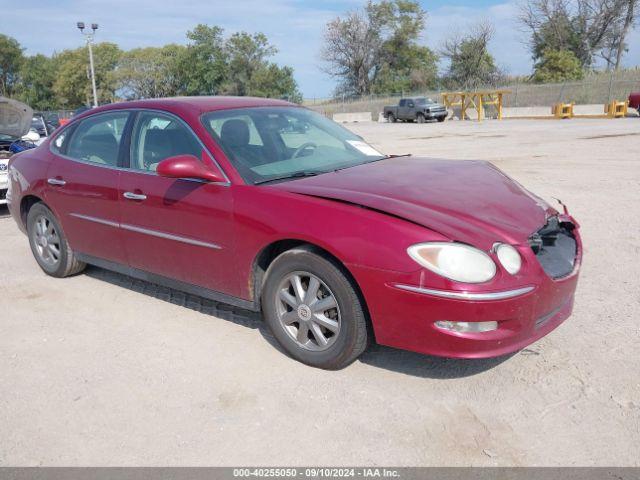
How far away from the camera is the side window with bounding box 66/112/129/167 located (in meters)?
4.65

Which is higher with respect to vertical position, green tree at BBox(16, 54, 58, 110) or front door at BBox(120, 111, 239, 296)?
green tree at BBox(16, 54, 58, 110)

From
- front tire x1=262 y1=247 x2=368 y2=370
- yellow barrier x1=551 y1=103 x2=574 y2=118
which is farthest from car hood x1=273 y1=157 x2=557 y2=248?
yellow barrier x1=551 y1=103 x2=574 y2=118

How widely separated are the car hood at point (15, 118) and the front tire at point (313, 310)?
6505 mm

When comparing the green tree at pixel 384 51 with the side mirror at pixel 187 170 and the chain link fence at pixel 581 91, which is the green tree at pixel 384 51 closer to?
the chain link fence at pixel 581 91

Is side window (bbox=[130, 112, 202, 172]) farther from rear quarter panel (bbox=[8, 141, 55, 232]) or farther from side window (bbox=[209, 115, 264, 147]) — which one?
rear quarter panel (bbox=[8, 141, 55, 232])

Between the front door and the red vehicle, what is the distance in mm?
11

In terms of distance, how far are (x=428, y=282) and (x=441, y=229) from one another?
0.29 m

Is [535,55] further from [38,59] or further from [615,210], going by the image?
[38,59]

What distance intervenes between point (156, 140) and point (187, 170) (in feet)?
2.57

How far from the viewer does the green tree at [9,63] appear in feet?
280

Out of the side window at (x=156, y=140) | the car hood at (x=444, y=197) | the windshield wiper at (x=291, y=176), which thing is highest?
the side window at (x=156, y=140)

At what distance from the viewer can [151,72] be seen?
252 feet

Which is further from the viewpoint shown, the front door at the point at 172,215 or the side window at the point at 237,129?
the side window at the point at 237,129

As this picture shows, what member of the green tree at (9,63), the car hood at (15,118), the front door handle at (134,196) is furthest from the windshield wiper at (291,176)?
the green tree at (9,63)
